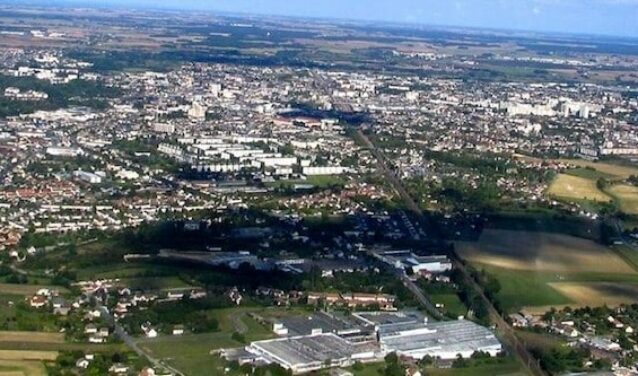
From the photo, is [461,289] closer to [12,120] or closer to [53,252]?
[53,252]

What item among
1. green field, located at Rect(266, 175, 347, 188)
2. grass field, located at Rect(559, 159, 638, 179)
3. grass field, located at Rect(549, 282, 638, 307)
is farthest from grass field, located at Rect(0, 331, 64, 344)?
grass field, located at Rect(559, 159, 638, 179)

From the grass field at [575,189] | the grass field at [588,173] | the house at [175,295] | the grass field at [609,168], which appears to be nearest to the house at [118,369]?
the house at [175,295]

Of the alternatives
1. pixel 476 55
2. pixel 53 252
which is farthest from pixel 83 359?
pixel 476 55

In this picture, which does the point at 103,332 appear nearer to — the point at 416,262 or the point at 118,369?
the point at 118,369

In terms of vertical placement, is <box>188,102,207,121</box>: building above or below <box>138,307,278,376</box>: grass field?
below

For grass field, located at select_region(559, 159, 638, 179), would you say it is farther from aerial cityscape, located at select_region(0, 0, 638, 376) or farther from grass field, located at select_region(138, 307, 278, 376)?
grass field, located at select_region(138, 307, 278, 376)

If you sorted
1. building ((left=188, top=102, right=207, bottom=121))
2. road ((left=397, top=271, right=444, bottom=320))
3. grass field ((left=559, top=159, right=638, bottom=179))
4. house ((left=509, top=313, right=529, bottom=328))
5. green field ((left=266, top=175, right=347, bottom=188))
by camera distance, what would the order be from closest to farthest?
house ((left=509, top=313, right=529, bottom=328)) → road ((left=397, top=271, right=444, bottom=320)) → green field ((left=266, top=175, right=347, bottom=188)) → grass field ((left=559, top=159, right=638, bottom=179)) → building ((left=188, top=102, right=207, bottom=121))

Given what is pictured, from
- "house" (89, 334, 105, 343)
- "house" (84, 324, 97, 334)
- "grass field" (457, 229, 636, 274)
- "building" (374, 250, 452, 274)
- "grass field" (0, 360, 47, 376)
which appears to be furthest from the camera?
"grass field" (457, 229, 636, 274)
